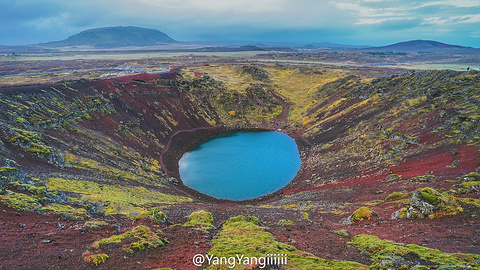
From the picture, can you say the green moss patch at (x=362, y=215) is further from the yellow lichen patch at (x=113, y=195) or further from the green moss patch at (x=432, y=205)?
the yellow lichen patch at (x=113, y=195)

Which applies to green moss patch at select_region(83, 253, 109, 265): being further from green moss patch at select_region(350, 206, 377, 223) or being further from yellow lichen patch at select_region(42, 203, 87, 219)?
green moss patch at select_region(350, 206, 377, 223)

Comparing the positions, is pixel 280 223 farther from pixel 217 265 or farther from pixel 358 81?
pixel 358 81

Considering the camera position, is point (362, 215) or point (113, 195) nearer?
point (362, 215)

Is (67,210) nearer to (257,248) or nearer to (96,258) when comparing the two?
(96,258)

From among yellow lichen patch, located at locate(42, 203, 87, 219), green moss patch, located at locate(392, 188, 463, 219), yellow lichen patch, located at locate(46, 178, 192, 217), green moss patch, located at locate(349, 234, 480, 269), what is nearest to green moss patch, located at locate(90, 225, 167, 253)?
yellow lichen patch, located at locate(42, 203, 87, 219)

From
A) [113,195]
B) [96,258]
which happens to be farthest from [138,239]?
[113,195]

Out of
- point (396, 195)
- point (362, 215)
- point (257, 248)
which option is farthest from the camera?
point (396, 195)

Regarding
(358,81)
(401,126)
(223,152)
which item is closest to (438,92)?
(401,126)

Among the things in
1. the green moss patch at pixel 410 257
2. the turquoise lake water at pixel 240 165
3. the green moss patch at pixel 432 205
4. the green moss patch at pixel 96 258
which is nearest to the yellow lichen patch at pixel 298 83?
the turquoise lake water at pixel 240 165

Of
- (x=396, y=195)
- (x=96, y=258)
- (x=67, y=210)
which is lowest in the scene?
(x=396, y=195)

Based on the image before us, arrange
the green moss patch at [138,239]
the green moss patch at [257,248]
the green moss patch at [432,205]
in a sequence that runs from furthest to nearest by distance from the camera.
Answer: the green moss patch at [432,205] < the green moss patch at [138,239] < the green moss patch at [257,248]
